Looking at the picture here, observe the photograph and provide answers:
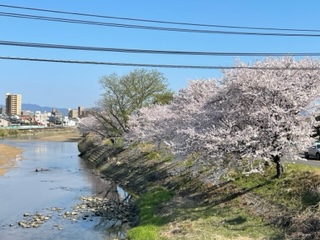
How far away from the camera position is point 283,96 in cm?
1908

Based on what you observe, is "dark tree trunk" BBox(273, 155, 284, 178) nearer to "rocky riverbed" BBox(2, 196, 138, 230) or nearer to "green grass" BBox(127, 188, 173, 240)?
"green grass" BBox(127, 188, 173, 240)

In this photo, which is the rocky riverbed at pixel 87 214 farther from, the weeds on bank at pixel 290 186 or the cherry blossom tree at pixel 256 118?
the weeds on bank at pixel 290 186

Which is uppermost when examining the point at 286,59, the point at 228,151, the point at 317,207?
the point at 286,59

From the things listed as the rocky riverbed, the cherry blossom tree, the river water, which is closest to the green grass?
the rocky riverbed

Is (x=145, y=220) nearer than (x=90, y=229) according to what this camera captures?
Yes

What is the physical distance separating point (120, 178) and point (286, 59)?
950 inches

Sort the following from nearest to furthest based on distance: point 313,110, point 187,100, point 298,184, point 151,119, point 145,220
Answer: point 298,184 → point 313,110 → point 145,220 → point 187,100 → point 151,119

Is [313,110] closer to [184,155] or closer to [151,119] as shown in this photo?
[184,155]

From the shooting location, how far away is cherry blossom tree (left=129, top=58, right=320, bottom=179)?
18.5 meters

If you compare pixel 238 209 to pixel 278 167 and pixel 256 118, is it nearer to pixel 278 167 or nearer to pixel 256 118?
pixel 278 167

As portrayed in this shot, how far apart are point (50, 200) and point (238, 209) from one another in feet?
60.1

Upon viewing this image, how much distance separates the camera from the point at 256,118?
1889 cm

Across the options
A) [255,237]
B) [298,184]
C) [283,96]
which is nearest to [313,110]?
[283,96]

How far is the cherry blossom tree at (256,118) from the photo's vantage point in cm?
1847
